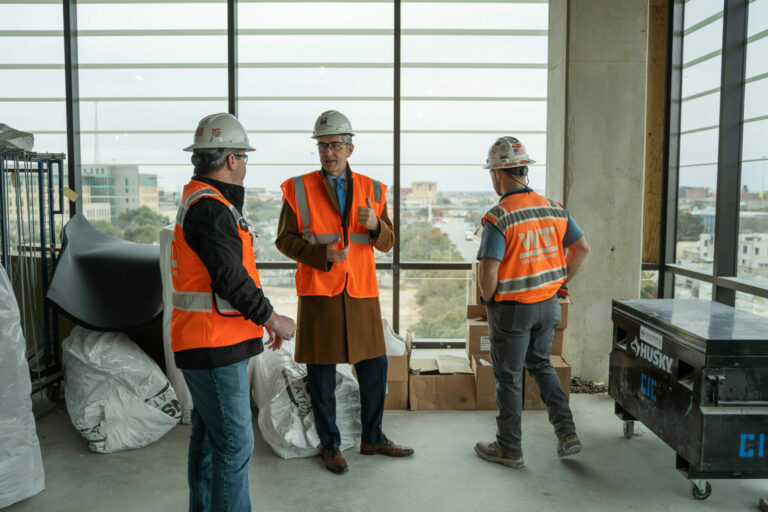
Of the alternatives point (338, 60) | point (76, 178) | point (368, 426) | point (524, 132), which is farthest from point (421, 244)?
point (76, 178)

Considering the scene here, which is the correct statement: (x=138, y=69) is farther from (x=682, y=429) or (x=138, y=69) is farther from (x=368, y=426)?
(x=682, y=429)

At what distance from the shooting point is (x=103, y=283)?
→ 13.2 ft

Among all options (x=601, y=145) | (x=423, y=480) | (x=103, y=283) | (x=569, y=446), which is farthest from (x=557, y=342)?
(x=103, y=283)

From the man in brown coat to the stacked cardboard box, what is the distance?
1.10 metres

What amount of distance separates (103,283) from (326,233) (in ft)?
5.99

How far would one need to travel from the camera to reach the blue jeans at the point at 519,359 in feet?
10.3

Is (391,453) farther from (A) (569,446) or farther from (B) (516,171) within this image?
(B) (516,171)

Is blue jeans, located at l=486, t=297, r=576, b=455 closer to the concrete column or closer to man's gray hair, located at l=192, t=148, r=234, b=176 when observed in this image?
the concrete column

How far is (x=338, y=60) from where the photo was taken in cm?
488

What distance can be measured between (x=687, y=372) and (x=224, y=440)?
2.12m

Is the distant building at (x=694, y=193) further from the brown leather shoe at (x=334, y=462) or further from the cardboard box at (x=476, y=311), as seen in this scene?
the brown leather shoe at (x=334, y=462)

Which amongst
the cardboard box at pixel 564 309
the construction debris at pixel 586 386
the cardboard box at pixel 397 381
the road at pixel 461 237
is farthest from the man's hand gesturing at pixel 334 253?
the construction debris at pixel 586 386

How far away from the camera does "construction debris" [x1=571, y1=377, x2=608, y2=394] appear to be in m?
4.43

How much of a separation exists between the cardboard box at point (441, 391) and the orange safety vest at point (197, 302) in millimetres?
2118
